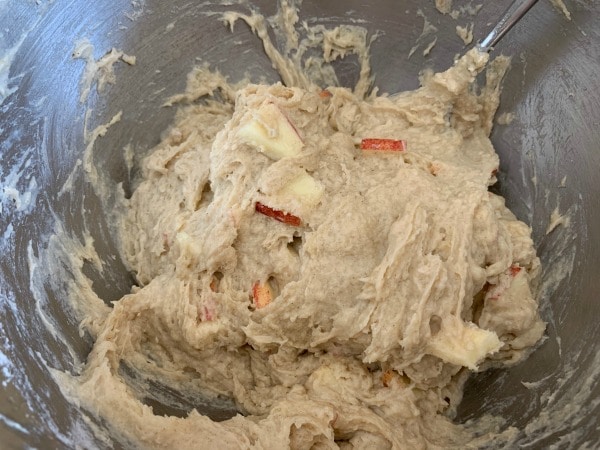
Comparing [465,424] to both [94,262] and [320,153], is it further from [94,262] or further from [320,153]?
[94,262]

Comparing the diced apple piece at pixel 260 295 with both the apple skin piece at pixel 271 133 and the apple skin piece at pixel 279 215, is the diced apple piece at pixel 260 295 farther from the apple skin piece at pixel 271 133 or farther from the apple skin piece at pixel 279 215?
the apple skin piece at pixel 271 133

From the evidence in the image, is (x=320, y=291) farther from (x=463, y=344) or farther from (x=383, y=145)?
(x=383, y=145)

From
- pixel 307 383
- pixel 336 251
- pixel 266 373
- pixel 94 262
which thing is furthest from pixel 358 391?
pixel 94 262

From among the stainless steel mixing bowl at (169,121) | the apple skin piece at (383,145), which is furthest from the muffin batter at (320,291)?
the stainless steel mixing bowl at (169,121)

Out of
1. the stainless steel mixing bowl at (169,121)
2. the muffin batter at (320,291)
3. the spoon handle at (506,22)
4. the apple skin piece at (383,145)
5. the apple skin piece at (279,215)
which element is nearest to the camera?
the stainless steel mixing bowl at (169,121)

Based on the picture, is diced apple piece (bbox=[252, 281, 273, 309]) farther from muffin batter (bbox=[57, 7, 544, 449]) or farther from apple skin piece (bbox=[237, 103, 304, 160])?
apple skin piece (bbox=[237, 103, 304, 160])

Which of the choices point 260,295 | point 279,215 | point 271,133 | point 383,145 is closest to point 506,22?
point 383,145
